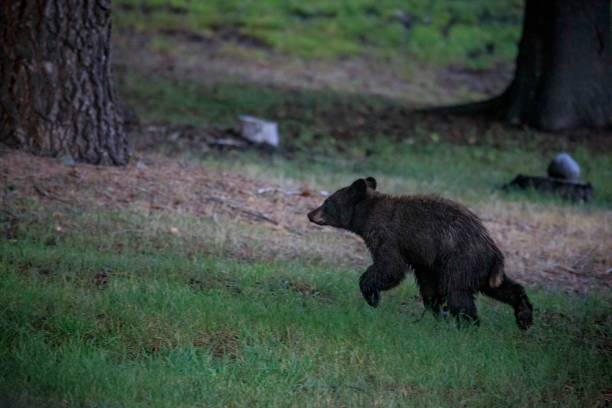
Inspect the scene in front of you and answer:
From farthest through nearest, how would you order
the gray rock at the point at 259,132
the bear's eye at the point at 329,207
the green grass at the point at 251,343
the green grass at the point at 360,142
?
1. the gray rock at the point at 259,132
2. the green grass at the point at 360,142
3. the bear's eye at the point at 329,207
4. the green grass at the point at 251,343

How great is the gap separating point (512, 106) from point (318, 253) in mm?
9657

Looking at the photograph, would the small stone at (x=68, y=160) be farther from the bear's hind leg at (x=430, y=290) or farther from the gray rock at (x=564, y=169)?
the gray rock at (x=564, y=169)

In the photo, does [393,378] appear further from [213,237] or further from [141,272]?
[213,237]

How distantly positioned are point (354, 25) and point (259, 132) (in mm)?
14961

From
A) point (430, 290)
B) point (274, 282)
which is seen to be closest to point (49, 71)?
point (274, 282)

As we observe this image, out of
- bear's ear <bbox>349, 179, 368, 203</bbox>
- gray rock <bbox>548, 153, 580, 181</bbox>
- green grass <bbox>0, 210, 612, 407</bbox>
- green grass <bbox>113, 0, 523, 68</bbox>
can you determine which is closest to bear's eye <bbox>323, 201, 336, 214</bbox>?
bear's ear <bbox>349, 179, 368, 203</bbox>

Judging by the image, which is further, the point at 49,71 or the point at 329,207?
the point at 49,71

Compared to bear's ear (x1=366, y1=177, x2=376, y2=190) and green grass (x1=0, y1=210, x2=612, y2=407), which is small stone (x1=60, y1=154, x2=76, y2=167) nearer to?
green grass (x1=0, y1=210, x2=612, y2=407)

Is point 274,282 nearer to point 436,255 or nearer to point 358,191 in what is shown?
point 358,191

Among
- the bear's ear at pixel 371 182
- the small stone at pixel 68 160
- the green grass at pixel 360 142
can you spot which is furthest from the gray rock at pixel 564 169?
the small stone at pixel 68 160

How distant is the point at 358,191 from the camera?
8.35 m

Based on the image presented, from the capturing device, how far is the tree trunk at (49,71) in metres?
10.8

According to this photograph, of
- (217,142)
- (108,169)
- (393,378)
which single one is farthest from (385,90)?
(393,378)

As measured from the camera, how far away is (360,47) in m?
29.0
